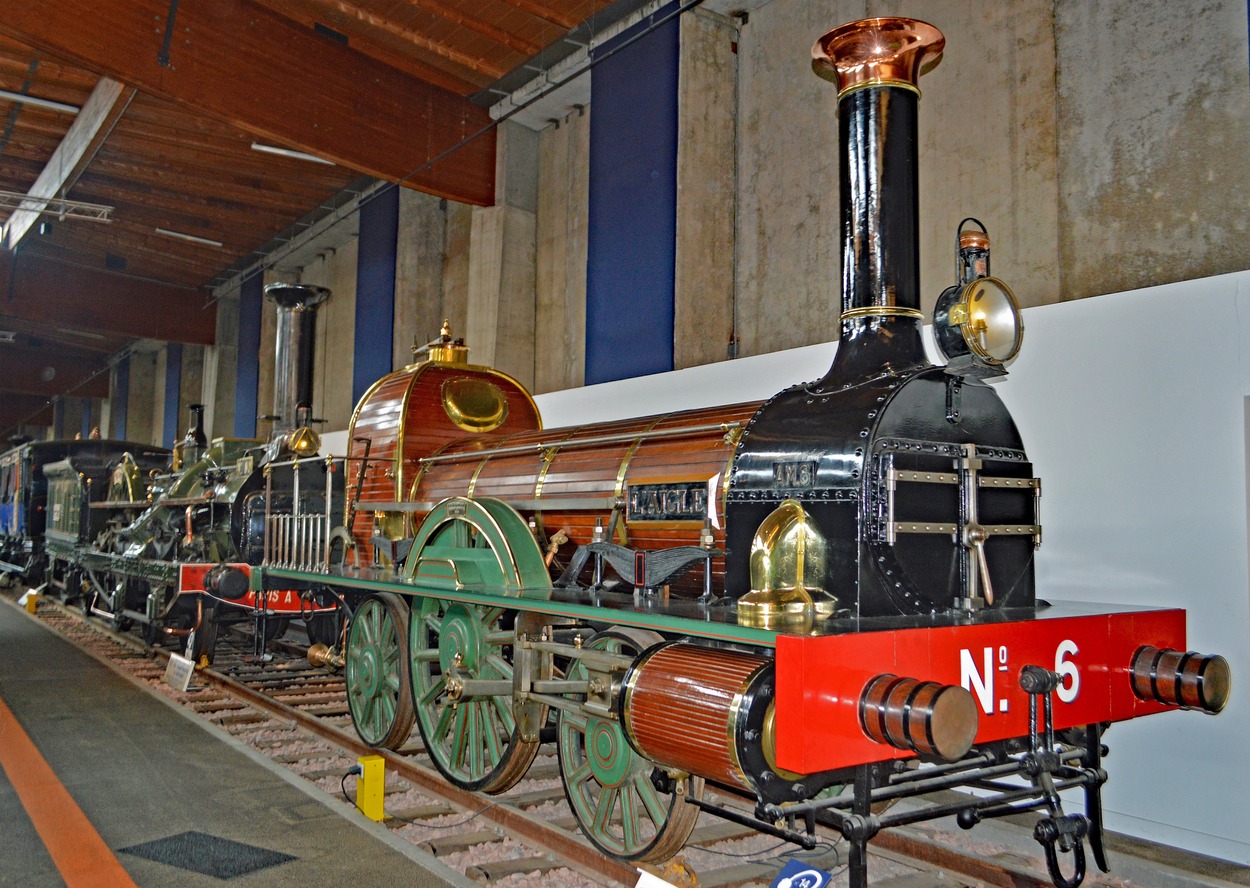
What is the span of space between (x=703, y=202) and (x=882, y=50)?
4.57m

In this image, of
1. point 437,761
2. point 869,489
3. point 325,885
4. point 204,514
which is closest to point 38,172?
point 204,514

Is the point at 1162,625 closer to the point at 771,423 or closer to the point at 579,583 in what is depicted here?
the point at 771,423

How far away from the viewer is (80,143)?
10836 mm

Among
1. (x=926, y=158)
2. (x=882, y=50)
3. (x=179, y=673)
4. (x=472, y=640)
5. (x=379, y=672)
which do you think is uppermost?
(x=926, y=158)

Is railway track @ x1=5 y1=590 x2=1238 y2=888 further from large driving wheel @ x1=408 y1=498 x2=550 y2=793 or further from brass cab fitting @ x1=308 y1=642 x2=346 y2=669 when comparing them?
brass cab fitting @ x1=308 y1=642 x2=346 y2=669

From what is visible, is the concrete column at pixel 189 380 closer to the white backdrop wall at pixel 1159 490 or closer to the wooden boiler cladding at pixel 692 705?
the white backdrop wall at pixel 1159 490

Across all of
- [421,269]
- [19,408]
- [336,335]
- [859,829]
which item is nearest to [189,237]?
[336,335]

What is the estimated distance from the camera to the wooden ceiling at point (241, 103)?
8094 mm

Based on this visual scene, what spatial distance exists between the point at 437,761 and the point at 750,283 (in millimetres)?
4771

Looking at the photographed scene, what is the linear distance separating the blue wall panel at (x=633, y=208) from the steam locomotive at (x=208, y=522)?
2.64 metres

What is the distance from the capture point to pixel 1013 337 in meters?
3.24

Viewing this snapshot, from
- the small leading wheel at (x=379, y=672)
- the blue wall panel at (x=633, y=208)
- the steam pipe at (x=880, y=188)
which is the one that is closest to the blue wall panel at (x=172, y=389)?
the blue wall panel at (x=633, y=208)

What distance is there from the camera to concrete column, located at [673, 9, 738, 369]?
776 cm

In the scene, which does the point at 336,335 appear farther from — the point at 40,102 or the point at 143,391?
the point at 143,391
